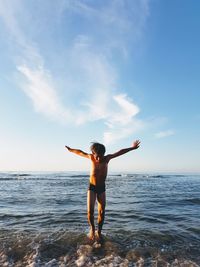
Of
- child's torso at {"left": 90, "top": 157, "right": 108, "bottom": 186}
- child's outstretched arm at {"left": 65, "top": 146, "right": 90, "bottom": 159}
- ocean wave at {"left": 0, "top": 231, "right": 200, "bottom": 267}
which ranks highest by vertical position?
child's outstretched arm at {"left": 65, "top": 146, "right": 90, "bottom": 159}

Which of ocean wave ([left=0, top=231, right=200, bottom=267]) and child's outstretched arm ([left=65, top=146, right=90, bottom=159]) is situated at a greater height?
child's outstretched arm ([left=65, top=146, right=90, bottom=159])

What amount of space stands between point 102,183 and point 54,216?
4081 millimetres

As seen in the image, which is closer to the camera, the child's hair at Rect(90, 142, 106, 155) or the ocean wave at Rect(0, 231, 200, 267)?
the ocean wave at Rect(0, 231, 200, 267)

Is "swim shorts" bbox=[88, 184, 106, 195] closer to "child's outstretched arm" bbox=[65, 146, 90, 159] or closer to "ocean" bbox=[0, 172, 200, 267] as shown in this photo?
"child's outstretched arm" bbox=[65, 146, 90, 159]

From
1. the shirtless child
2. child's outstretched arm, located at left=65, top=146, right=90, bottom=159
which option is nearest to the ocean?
the shirtless child

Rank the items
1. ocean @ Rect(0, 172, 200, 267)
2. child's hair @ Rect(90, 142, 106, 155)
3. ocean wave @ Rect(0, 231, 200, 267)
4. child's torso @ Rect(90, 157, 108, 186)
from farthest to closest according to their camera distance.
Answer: child's torso @ Rect(90, 157, 108, 186) → child's hair @ Rect(90, 142, 106, 155) → ocean @ Rect(0, 172, 200, 267) → ocean wave @ Rect(0, 231, 200, 267)

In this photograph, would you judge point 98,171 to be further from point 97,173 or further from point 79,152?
point 79,152

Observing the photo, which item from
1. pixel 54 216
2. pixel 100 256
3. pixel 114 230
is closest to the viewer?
pixel 100 256

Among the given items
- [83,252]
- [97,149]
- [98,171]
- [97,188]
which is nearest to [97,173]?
[98,171]

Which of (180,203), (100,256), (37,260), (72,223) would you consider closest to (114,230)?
(72,223)

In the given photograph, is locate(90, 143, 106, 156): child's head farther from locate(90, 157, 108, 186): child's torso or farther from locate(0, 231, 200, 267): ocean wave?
locate(0, 231, 200, 267): ocean wave

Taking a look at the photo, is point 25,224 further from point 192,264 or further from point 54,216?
point 192,264

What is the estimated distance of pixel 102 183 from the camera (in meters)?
8.41

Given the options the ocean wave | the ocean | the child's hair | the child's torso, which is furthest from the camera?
the child's torso
